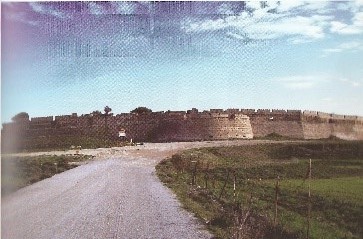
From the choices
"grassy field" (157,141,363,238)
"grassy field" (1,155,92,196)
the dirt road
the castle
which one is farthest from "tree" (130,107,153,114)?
the dirt road

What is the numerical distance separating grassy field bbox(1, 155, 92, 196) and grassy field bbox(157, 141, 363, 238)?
300cm

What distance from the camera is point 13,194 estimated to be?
8.86 m

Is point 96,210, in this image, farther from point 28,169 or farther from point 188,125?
point 188,125

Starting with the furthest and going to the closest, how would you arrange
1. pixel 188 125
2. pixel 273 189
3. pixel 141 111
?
pixel 141 111 → pixel 188 125 → pixel 273 189

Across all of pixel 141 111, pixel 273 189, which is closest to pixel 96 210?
pixel 273 189

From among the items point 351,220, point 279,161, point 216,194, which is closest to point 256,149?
point 279,161

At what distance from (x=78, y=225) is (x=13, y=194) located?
2728mm

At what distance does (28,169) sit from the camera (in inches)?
491

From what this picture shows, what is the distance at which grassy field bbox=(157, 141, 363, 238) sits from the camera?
7.00m

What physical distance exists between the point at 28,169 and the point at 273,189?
6385mm

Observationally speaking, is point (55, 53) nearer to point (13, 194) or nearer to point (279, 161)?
point (13, 194)

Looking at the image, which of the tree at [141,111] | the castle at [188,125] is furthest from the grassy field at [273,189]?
the tree at [141,111]

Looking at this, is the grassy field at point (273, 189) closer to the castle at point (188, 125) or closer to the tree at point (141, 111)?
the castle at point (188, 125)

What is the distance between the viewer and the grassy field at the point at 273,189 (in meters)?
7.00
